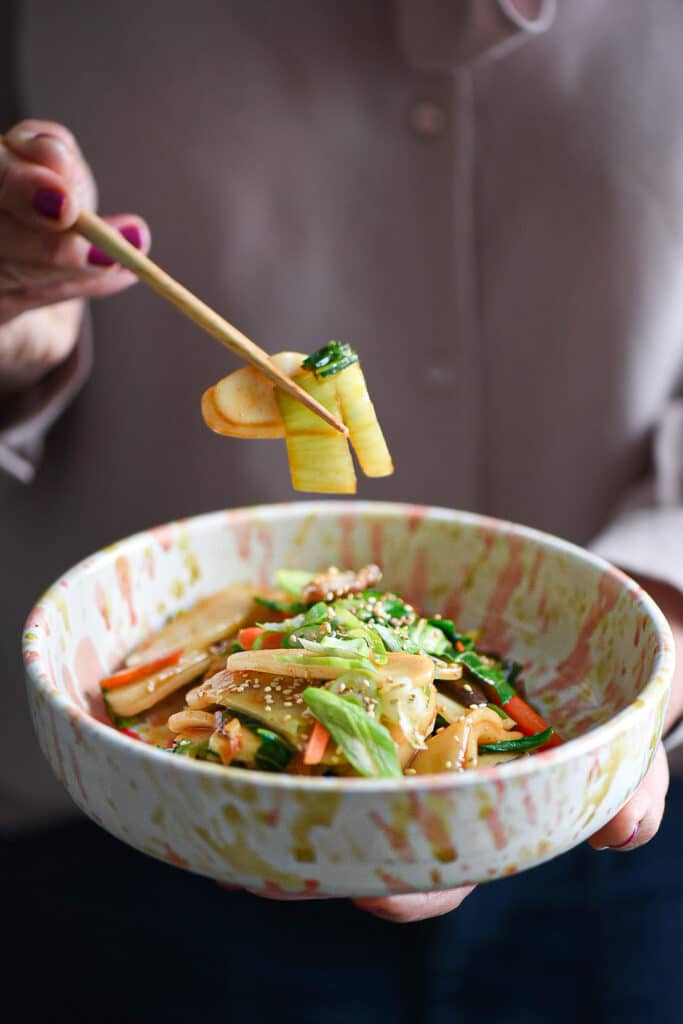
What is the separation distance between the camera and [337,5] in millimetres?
1507

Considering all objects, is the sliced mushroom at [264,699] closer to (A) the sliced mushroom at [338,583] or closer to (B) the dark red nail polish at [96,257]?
(A) the sliced mushroom at [338,583]

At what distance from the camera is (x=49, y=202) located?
0.89 meters

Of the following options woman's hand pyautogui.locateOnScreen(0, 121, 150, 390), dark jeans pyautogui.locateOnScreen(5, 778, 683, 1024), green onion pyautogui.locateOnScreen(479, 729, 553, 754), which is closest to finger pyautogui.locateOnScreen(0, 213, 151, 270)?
woman's hand pyautogui.locateOnScreen(0, 121, 150, 390)

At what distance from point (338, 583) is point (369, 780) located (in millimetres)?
431

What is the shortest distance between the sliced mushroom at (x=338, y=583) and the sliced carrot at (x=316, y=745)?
11.2 inches

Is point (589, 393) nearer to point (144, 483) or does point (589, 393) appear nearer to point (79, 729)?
point (144, 483)

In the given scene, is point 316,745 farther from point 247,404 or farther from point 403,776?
point 247,404

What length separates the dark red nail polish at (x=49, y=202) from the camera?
89cm

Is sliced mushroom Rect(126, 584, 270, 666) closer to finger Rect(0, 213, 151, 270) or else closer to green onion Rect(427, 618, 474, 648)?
green onion Rect(427, 618, 474, 648)

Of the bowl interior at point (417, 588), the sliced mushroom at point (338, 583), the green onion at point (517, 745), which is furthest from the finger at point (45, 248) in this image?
the green onion at point (517, 745)

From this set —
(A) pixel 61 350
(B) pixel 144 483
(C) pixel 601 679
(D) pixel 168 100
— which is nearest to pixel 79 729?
(C) pixel 601 679

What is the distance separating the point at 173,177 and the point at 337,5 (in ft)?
1.27

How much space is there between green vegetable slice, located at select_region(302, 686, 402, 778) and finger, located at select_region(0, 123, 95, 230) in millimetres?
528

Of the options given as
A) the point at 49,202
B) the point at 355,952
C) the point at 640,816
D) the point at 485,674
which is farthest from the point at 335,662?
the point at 355,952
